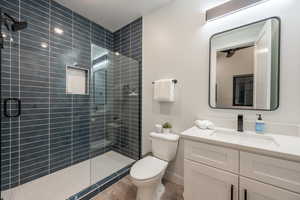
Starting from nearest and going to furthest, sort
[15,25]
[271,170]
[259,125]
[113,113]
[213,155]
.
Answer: [271,170]
[213,155]
[259,125]
[15,25]
[113,113]

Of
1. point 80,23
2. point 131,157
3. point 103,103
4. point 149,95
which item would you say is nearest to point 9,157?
point 103,103

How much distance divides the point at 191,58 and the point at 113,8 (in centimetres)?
149

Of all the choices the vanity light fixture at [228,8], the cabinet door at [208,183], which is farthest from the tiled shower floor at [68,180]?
the vanity light fixture at [228,8]

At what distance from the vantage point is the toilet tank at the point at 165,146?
162 centimetres

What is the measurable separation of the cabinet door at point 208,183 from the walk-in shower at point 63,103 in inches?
43.5

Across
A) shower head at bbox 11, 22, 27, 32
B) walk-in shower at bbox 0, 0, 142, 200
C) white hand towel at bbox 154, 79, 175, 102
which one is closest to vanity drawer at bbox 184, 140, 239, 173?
white hand towel at bbox 154, 79, 175, 102

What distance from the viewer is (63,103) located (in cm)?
205

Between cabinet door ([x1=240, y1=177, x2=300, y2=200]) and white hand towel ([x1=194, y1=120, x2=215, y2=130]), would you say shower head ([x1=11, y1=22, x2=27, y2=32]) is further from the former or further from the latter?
cabinet door ([x1=240, y1=177, x2=300, y2=200])

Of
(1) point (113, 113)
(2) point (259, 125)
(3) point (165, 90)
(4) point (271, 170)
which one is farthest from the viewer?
(1) point (113, 113)

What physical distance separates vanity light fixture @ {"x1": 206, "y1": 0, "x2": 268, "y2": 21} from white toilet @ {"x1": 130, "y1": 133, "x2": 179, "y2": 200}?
1.51 meters

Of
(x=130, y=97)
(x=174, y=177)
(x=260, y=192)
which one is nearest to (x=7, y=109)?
(x=130, y=97)

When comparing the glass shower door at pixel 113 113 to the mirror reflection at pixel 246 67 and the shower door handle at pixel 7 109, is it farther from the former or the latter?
the mirror reflection at pixel 246 67

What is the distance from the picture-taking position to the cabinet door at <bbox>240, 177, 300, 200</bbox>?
78 cm

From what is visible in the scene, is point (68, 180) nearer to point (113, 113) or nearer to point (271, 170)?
point (113, 113)
